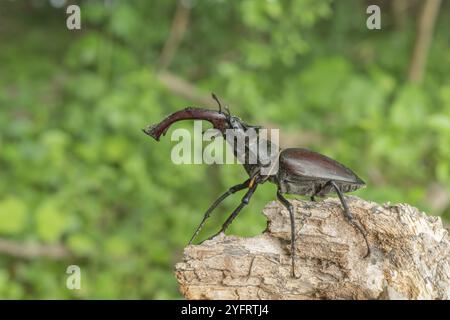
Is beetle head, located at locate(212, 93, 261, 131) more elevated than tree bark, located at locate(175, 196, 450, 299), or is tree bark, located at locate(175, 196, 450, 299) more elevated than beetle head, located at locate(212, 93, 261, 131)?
beetle head, located at locate(212, 93, 261, 131)

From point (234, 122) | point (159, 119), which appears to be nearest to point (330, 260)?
point (234, 122)

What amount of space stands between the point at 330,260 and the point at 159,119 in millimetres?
3146

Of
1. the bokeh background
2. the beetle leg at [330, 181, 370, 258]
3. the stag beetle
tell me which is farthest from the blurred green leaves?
the beetle leg at [330, 181, 370, 258]

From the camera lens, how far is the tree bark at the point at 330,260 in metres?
1.80

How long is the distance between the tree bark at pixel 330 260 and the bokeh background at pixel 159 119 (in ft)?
5.70

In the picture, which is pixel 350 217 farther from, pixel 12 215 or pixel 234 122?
pixel 12 215

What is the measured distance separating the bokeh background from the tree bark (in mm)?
1737

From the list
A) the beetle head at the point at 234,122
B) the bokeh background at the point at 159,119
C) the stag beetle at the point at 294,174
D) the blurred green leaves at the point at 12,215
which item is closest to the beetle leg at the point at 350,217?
the stag beetle at the point at 294,174

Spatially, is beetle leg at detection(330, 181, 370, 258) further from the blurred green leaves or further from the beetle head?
the blurred green leaves

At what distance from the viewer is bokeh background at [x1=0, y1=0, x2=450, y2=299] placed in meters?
4.36

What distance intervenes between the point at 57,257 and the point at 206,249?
3287mm

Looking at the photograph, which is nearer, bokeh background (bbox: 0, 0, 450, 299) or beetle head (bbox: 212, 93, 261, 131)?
beetle head (bbox: 212, 93, 261, 131)

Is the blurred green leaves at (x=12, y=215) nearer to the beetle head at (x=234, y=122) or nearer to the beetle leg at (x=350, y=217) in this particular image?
the beetle head at (x=234, y=122)
